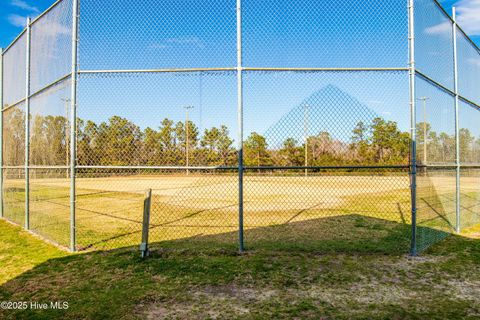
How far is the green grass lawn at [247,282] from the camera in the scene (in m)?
3.36

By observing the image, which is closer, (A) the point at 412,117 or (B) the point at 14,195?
(A) the point at 412,117

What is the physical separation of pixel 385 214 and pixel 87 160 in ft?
27.7

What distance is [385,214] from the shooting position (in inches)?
389

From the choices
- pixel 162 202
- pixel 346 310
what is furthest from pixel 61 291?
pixel 162 202

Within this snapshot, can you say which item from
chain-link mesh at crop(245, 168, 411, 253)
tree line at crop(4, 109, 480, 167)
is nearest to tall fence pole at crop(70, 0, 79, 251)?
tree line at crop(4, 109, 480, 167)

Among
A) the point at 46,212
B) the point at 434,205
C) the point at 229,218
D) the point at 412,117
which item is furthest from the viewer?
the point at 229,218

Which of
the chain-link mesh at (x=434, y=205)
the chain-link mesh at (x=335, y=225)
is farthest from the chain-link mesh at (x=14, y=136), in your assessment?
the chain-link mesh at (x=434, y=205)

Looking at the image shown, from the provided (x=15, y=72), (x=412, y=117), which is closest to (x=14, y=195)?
(x=15, y=72)

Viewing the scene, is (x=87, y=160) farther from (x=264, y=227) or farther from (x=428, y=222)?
(x=428, y=222)

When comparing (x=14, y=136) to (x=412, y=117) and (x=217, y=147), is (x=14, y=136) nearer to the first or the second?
(x=217, y=147)

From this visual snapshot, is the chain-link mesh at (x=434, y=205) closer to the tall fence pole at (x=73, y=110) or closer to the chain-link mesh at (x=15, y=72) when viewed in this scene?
the tall fence pole at (x=73, y=110)

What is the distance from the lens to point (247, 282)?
415cm

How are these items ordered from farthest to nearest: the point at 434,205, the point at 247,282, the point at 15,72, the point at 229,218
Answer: the point at 229,218, the point at 15,72, the point at 434,205, the point at 247,282

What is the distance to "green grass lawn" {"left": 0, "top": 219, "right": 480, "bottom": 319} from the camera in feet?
11.0
